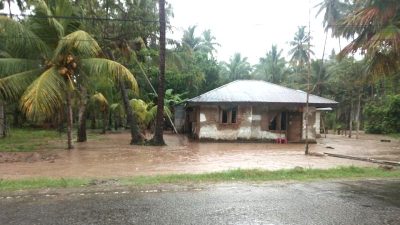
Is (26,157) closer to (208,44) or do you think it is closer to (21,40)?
(21,40)

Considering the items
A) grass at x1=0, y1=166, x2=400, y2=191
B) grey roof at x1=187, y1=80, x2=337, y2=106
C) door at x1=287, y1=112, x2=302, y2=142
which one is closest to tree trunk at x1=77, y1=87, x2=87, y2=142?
grey roof at x1=187, y1=80, x2=337, y2=106

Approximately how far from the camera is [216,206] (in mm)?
7613

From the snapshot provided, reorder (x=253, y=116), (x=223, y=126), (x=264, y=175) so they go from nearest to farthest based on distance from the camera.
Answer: (x=264, y=175), (x=223, y=126), (x=253, y=116)

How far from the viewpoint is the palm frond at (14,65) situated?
1711cm

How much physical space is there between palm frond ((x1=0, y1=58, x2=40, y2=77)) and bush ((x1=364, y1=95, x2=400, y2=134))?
32.1 m

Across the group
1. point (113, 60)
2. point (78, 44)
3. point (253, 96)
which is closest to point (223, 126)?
point (253, 96)

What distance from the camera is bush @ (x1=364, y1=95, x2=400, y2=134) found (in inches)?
1521

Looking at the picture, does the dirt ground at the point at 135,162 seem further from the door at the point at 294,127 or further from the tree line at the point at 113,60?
the door at the point at 294,127

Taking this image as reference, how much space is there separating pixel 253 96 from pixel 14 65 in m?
14.4

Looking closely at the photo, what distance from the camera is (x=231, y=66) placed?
53375mm

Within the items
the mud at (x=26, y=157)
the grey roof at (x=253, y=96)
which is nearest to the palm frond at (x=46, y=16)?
the mud at (x=26, y=157)

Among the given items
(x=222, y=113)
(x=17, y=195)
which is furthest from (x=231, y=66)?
(x=17, y=195)

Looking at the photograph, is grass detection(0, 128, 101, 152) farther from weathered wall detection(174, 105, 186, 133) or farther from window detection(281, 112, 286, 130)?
window detection(281, 112, 286, 130)

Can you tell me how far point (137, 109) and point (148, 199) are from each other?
58.6ft
